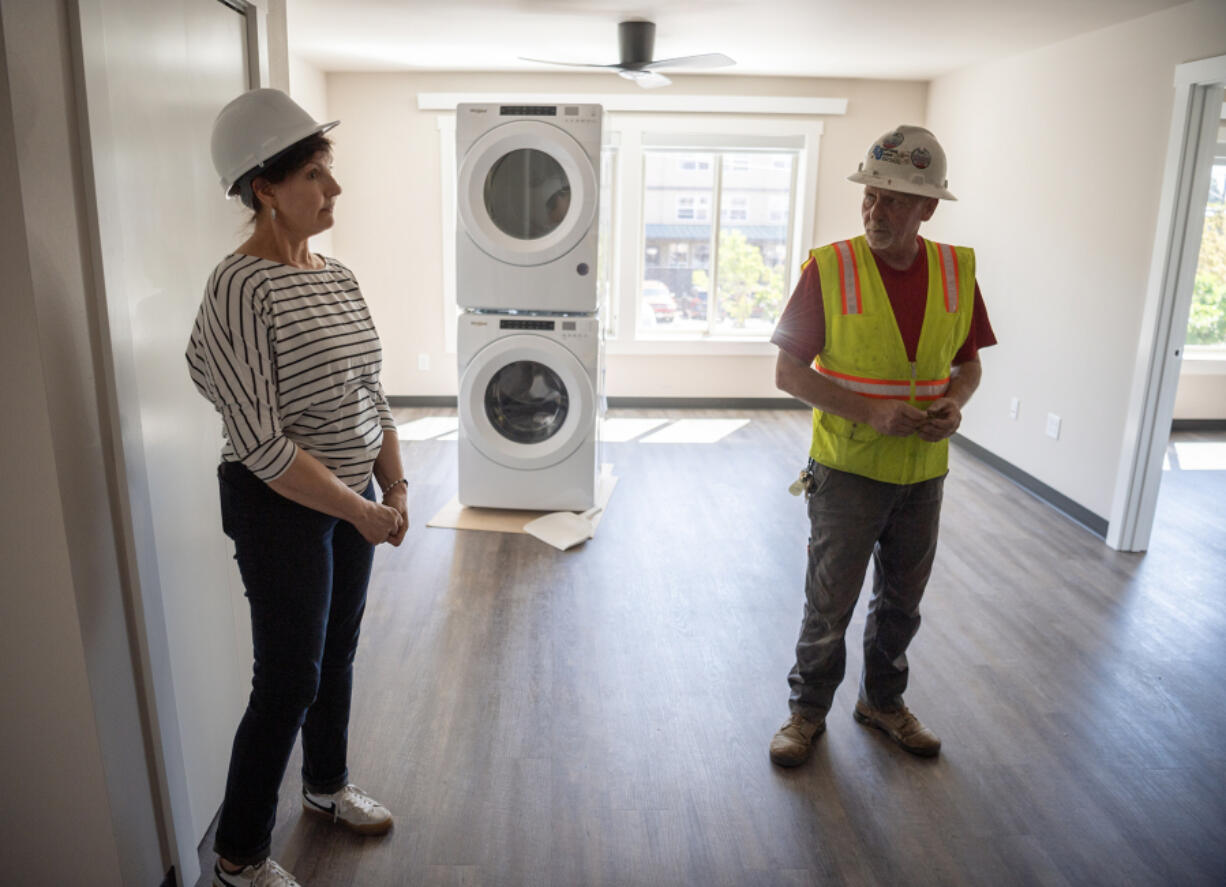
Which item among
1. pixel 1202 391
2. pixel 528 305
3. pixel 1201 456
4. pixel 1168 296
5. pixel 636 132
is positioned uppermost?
pixel 636 132

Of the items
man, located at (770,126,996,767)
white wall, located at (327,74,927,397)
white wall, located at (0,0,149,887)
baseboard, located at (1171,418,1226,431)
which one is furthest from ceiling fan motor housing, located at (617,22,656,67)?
baseboard, located at (1171,418,1226,431)

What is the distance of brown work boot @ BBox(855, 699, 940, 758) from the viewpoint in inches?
83.2

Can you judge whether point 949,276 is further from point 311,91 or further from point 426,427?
point 311,91

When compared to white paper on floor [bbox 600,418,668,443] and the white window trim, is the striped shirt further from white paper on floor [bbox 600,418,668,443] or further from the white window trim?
the white window trim

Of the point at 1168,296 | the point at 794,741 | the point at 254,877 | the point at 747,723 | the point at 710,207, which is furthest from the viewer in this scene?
the point at 710,207

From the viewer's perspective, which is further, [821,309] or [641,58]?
[641,58]

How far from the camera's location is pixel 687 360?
6.04m

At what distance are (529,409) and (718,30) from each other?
2025 mm

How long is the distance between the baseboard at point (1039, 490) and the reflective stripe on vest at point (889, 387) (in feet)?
7.52

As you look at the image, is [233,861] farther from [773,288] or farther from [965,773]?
[773,288]

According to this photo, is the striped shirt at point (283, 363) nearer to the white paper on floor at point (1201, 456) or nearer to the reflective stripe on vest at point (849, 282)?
the reflective stripe on vest at point (849, 282)

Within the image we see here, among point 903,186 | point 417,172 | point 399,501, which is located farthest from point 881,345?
point 417,172

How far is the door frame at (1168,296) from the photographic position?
3219 mm

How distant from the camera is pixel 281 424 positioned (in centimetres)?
138
